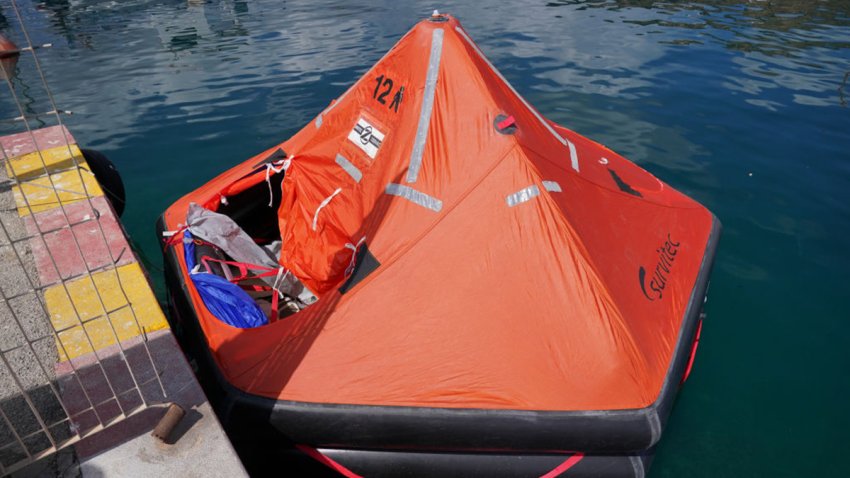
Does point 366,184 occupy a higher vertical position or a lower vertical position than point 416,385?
higher

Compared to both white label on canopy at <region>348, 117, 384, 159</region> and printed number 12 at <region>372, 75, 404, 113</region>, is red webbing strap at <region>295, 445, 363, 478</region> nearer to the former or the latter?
white label on canopy at <region>348, 117, 384, 159</region>

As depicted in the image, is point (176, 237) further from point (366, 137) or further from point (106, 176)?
point (106, 176)

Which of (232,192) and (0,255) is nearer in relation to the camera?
(0,255)

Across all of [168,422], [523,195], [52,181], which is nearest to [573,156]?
[523,195]

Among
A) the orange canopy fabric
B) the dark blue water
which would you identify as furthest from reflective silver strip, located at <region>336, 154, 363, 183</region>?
the dark blue water

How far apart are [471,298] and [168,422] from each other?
6.18 ft

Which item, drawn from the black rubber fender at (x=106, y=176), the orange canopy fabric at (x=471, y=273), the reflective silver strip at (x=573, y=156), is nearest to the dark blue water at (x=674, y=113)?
the black rubber fender at (x=106, y=176)

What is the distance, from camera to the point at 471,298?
3418 mm

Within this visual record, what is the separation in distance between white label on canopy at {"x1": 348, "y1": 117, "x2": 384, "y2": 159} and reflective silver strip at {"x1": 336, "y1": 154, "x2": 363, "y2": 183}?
17cm

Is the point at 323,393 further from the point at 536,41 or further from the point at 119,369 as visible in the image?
the point at 536,41

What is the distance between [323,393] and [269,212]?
3.02 meters

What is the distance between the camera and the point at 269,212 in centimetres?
582

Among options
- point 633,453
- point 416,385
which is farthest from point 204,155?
point 633,453

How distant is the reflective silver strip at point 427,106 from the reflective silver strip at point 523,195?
0.77 m
